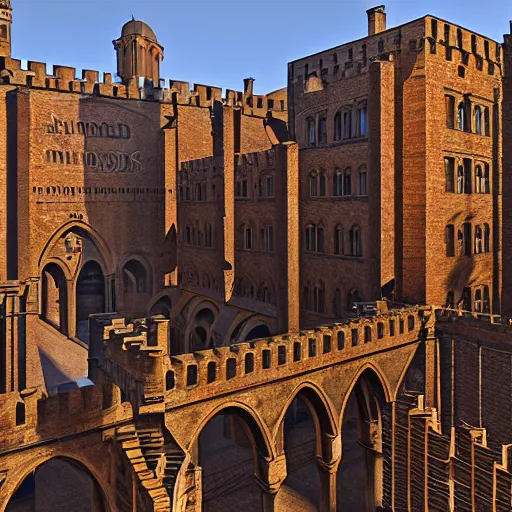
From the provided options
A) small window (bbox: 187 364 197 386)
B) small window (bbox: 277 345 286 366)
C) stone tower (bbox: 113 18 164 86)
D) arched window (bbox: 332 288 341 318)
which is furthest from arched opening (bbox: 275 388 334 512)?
stone tower (bbox: 113 18 164 86)

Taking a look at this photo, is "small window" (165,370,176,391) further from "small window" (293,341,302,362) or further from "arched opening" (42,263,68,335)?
"arched opening" (42,263,68,335)

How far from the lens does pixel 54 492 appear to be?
20.4m

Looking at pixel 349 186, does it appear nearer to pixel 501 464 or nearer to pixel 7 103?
pixel 501 464

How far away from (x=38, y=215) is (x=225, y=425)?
597 inches

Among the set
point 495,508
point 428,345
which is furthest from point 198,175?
point 495,508

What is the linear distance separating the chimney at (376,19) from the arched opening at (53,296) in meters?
21.6

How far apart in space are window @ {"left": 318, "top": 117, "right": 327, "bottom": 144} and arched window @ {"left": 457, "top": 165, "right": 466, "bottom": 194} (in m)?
5.97

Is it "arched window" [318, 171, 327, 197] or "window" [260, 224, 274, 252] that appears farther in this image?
"window" [260, 224, 274, 252]

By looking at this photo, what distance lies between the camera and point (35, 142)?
30.3 m

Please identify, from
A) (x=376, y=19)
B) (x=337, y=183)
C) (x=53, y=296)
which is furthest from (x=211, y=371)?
(x=53, y=296)

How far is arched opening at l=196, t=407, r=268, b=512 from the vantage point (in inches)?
785

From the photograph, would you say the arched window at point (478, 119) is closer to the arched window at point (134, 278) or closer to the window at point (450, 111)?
the window at point (450, 111)

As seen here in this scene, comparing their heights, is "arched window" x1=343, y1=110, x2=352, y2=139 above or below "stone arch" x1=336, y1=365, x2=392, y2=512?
above

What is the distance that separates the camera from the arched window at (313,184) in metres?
25.5
